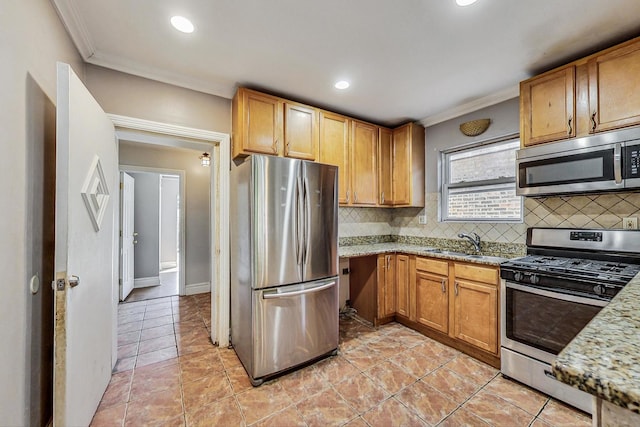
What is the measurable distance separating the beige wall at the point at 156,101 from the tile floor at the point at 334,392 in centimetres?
209

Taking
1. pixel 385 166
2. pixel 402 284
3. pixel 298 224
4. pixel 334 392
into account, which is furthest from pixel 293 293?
pixel 385 166

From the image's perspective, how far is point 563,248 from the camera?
2.24 m

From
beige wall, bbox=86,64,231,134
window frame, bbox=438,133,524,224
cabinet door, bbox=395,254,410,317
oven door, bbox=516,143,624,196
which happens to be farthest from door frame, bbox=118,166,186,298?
oven door, bbox=516,143,624,196

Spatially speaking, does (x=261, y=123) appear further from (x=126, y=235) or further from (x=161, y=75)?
(x=126, y=235)

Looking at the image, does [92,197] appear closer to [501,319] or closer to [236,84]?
[236,84]

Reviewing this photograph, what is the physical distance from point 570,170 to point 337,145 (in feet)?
6.56

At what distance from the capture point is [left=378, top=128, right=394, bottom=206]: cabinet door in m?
3.40

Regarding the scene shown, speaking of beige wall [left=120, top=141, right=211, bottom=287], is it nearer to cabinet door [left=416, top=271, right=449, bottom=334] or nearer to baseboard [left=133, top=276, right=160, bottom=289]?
baseboard [left=133, top=276, right=160, bottom=289]

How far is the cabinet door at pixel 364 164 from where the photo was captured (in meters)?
3.17

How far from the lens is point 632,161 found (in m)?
1.76

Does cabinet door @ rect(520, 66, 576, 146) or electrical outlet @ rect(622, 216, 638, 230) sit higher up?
cabinet door @ rect(520, 66, 576, 146)

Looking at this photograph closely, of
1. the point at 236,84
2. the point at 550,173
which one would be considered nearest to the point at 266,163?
the point at 236,84

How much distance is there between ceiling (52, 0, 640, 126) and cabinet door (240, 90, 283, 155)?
0.14 metres

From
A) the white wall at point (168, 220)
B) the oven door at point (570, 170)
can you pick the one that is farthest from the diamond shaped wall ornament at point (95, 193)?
the white wall at point (168, 220)
